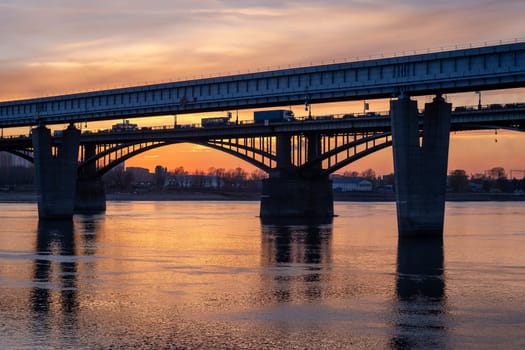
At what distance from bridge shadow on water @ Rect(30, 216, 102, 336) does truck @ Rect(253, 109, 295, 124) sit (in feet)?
121

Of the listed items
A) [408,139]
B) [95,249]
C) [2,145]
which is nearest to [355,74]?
[408,139]

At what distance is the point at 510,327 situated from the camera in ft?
86.8

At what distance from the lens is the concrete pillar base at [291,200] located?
9856 cm

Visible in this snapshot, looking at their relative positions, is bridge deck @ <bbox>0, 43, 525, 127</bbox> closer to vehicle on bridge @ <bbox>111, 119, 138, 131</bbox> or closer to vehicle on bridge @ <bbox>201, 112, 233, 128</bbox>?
vehicle on bridge @ <bbox>201, 112, 233, 128</bbox>

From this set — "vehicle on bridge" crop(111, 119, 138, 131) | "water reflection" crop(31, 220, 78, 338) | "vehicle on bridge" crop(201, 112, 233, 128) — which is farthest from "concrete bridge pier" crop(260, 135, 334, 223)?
"water reflection" crop(31, 220, 78, 338)

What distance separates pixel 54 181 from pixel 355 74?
1585 inches

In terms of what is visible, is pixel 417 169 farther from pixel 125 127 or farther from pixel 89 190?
→ pixel 89 190

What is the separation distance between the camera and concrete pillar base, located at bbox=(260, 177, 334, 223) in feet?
323

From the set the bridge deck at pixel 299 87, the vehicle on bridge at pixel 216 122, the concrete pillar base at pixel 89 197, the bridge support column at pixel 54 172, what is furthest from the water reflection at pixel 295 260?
the concrete pillar base at pixel 89 197

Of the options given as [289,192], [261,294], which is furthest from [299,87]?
[261,294]

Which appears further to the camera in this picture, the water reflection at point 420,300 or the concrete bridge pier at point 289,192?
the concrete bridge pier at point 289,192

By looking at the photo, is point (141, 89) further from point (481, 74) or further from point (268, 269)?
point (268, 269)

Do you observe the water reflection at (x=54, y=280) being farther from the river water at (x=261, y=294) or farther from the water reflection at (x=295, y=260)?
the water reflection at (x=295, y=260)

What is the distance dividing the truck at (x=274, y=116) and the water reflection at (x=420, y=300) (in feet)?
163
